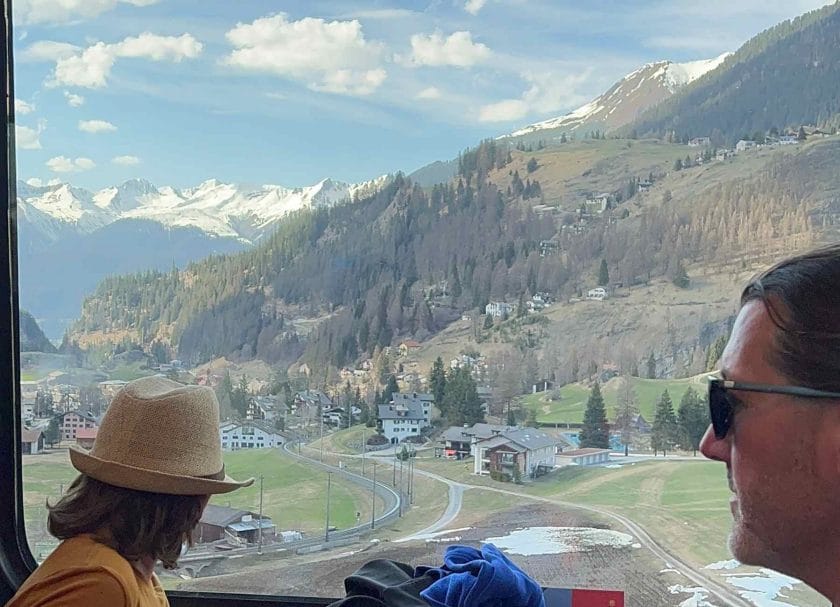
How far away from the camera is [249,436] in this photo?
2541 mm

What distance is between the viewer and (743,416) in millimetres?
1005

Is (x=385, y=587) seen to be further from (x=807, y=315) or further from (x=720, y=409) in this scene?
(x=807, y=315)

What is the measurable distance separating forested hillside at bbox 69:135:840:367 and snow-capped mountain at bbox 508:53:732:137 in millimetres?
83

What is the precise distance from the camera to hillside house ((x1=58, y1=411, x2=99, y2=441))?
261 centimetres

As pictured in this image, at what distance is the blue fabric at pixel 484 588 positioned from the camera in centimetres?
171

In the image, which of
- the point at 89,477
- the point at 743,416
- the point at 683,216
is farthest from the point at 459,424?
the point at 743,416

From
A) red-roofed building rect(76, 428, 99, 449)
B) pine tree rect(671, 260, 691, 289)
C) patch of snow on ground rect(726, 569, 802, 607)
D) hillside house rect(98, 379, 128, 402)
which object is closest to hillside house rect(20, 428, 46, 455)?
red-roofed building rect(76, 428, 99, 449)

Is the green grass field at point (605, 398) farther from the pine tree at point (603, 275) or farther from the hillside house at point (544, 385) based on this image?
the pine tree at point (603, 275)

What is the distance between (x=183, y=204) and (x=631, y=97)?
1470 millimetres

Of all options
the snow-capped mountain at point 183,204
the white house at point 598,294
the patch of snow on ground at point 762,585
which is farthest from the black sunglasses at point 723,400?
the snow-capped mountain at point 183,204

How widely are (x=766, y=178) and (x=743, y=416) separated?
1329 millimetres

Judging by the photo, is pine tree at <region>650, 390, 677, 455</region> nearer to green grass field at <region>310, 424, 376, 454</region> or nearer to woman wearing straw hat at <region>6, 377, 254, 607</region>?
green grass field at <region>310, 424, 376, 454</region>

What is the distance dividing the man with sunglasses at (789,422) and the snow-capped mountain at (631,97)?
1.34m

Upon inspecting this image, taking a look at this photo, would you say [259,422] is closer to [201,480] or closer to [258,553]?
[258,553]
